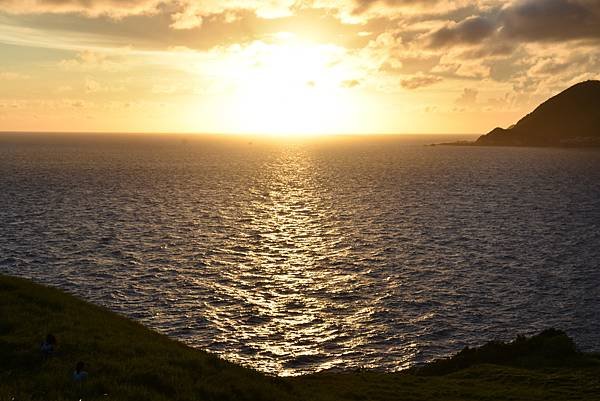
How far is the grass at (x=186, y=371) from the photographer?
996 inches

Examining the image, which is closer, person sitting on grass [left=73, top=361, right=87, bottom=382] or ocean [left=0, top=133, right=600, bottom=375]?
person sitting on grass [left=73, top=361, right=87, bottom=382]

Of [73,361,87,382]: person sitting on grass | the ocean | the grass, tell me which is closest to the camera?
[73,361,87,382]: person sitting on grass

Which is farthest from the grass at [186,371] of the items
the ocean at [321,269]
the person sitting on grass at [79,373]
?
the ocean at [321,269]

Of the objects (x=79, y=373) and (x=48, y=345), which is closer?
(x=79, y=373)

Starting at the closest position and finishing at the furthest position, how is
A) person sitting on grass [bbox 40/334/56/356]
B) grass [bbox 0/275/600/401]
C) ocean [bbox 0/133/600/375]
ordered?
1. grass [bbox 0/275/600/401]
2. person sitting on grass [bbox 40/334/56/356]
3. ocean [bbox 0/133/600/375]

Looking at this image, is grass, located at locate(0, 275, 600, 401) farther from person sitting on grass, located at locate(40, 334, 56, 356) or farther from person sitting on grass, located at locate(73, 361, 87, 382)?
person sitting on grass, located at locate(40, 334, 56, 356)

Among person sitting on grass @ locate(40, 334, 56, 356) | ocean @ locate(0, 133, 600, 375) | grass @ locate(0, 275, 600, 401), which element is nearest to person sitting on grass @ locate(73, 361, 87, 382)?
grass @ locate(0, 275, 600, 401)

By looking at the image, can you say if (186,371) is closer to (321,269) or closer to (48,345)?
(48,345)

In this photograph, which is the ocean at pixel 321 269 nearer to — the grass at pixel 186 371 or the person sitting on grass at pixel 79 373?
the grass at pixel 186 371

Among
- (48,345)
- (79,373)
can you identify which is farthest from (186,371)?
(48,345)

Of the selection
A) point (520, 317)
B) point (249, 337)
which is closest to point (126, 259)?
point (249, 337)

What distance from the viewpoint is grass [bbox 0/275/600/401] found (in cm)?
2530

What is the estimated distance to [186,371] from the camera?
93.4ft

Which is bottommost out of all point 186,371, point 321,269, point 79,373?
point 321,269
